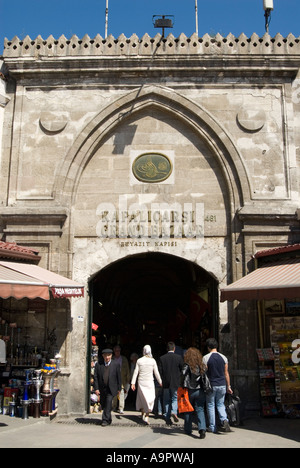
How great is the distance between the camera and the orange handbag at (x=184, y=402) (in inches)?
302

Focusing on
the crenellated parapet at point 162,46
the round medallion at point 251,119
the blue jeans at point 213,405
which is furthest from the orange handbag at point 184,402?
the crenellated parapet at point 162,46

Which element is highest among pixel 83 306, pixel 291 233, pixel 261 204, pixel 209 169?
pixel 209 169

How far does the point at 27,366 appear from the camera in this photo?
392 inches

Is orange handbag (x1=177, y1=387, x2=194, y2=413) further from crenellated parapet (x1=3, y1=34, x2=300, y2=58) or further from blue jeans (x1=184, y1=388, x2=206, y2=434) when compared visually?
crenellated parapet (x1=3, y1=34, x2=300, y2=58)

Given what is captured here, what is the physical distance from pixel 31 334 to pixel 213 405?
4.37m

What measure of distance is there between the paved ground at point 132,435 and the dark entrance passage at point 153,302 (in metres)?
2.55

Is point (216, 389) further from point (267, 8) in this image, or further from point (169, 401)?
Result: point (267, 8)

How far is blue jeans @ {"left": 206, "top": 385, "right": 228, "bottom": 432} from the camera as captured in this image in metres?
7.85

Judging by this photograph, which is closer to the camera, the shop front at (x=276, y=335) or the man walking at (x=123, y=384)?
the shop front at (x=276, y=335)

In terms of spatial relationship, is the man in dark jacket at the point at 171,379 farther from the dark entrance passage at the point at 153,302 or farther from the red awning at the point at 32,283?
the red awning at the point at 32,283

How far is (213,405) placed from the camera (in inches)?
311

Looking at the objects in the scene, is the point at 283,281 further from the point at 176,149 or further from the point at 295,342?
the point at 176,149
